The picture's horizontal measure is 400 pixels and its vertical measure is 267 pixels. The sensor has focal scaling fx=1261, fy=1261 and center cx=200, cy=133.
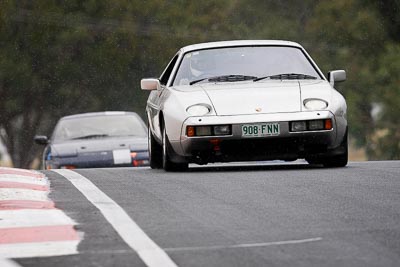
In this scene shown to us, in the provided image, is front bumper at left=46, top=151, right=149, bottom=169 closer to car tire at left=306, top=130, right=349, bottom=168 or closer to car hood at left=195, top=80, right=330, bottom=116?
car tire at left=306, top=130, right=349, bottom=168

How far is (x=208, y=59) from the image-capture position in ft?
43.3

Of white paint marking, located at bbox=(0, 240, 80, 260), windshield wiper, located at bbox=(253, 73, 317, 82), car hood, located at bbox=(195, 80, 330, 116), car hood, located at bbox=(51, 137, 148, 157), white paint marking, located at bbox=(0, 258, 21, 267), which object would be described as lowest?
car hood, located at bbox=(51, 137, 148, 157)

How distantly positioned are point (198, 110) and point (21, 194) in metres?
2.98

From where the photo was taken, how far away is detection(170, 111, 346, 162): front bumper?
11883 millimetres

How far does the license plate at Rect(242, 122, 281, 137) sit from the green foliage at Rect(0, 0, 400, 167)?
2907 cm

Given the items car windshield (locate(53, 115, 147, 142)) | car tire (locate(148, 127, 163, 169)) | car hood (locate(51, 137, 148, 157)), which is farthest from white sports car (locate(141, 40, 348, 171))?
car windshield (locate(53, 115, 147, 142))

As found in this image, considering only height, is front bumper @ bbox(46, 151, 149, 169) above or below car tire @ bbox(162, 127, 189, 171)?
below

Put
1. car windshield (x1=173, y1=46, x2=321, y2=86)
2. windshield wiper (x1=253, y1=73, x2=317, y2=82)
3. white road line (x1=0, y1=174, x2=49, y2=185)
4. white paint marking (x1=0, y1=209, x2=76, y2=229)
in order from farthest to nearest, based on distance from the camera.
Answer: car windshield (x1=173, y1=46, x2=321, y2=86)
windshield wiper (x1=253, y1=73, x2=317, y2=82)
white road line (x1=0, y1=174, x2=49, y2=185)
white paint marking (x1=0, y1=209, x2=76, y2=229)

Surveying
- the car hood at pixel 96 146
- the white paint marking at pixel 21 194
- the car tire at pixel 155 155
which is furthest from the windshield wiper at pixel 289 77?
the car hood at pixel 96 146

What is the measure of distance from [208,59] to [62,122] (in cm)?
760

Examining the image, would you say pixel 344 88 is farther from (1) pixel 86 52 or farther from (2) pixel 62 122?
(2) pixel 62 122

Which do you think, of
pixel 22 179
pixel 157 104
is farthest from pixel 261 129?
pixel 22 179

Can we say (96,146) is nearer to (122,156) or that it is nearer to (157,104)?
(122,156)

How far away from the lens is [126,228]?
7.37 m
